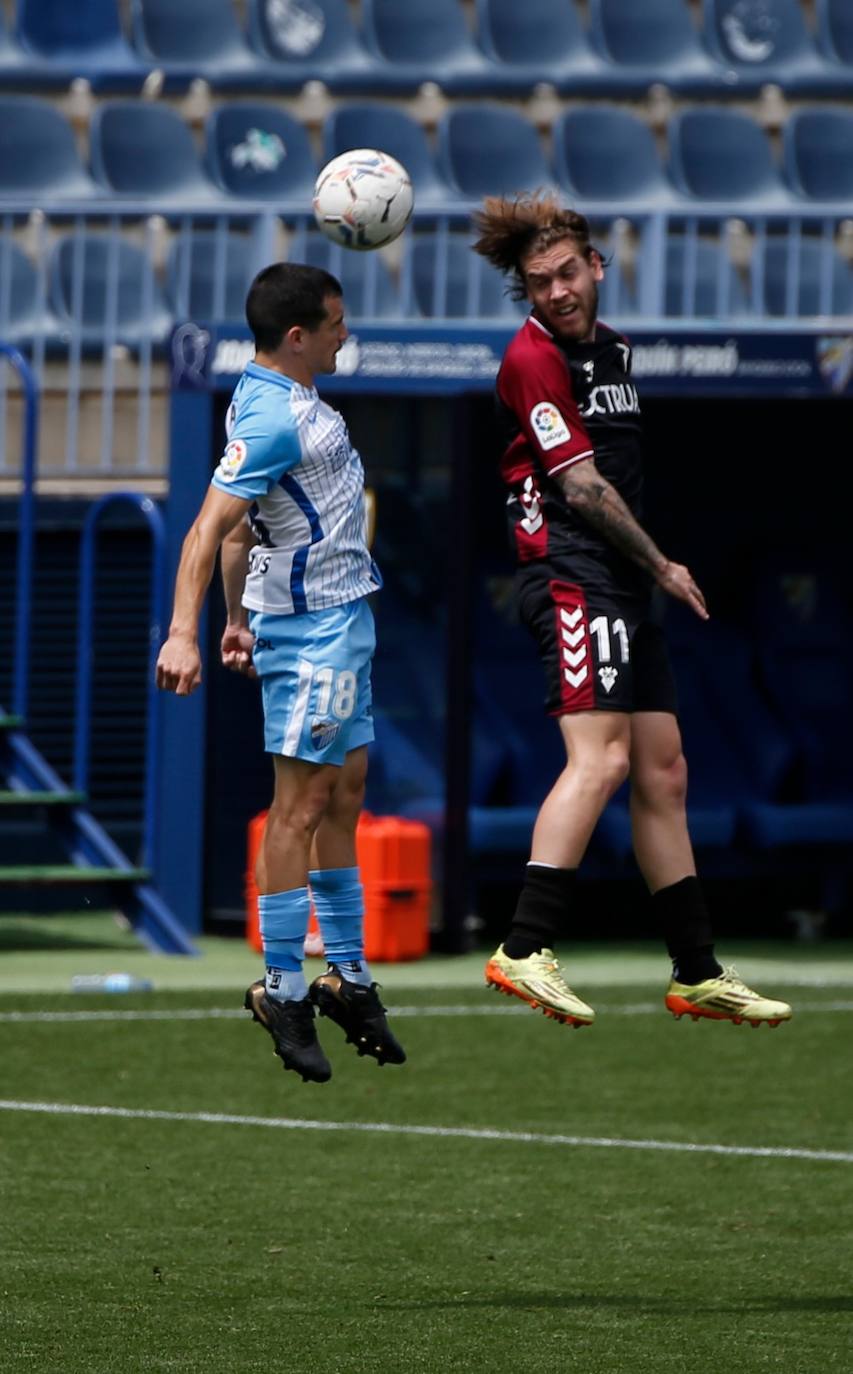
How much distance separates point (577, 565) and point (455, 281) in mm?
8999

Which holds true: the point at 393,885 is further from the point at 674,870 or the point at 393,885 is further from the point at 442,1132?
the point at 674,870

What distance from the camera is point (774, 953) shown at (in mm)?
13258

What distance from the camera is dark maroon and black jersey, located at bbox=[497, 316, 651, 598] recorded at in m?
6.30

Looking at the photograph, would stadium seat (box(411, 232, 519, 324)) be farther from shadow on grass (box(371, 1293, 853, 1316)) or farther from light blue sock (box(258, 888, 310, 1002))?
shadow on grass (box(371, 1293, 853, 1316))

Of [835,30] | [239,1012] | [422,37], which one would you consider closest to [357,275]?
[422,37]

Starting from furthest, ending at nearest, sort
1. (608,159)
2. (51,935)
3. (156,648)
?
(608,159) < (51,935) < (156,648)

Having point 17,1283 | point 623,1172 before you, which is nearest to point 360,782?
point 17,1283

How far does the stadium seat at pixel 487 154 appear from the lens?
16516 mm

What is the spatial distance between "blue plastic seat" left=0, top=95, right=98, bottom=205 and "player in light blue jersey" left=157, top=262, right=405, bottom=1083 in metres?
10.2

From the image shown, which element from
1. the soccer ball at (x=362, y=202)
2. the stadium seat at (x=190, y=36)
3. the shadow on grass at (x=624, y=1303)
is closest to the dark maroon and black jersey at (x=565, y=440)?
the soccer ball at (x=362, y=202)

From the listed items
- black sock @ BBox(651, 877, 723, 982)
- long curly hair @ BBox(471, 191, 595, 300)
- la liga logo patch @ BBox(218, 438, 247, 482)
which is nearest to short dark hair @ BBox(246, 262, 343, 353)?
la liga logo patch @ BBox(218, 438, 247, 482)

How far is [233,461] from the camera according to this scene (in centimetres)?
605

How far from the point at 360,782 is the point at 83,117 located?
35.8 feet

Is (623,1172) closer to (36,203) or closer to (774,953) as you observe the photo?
(774,953)
